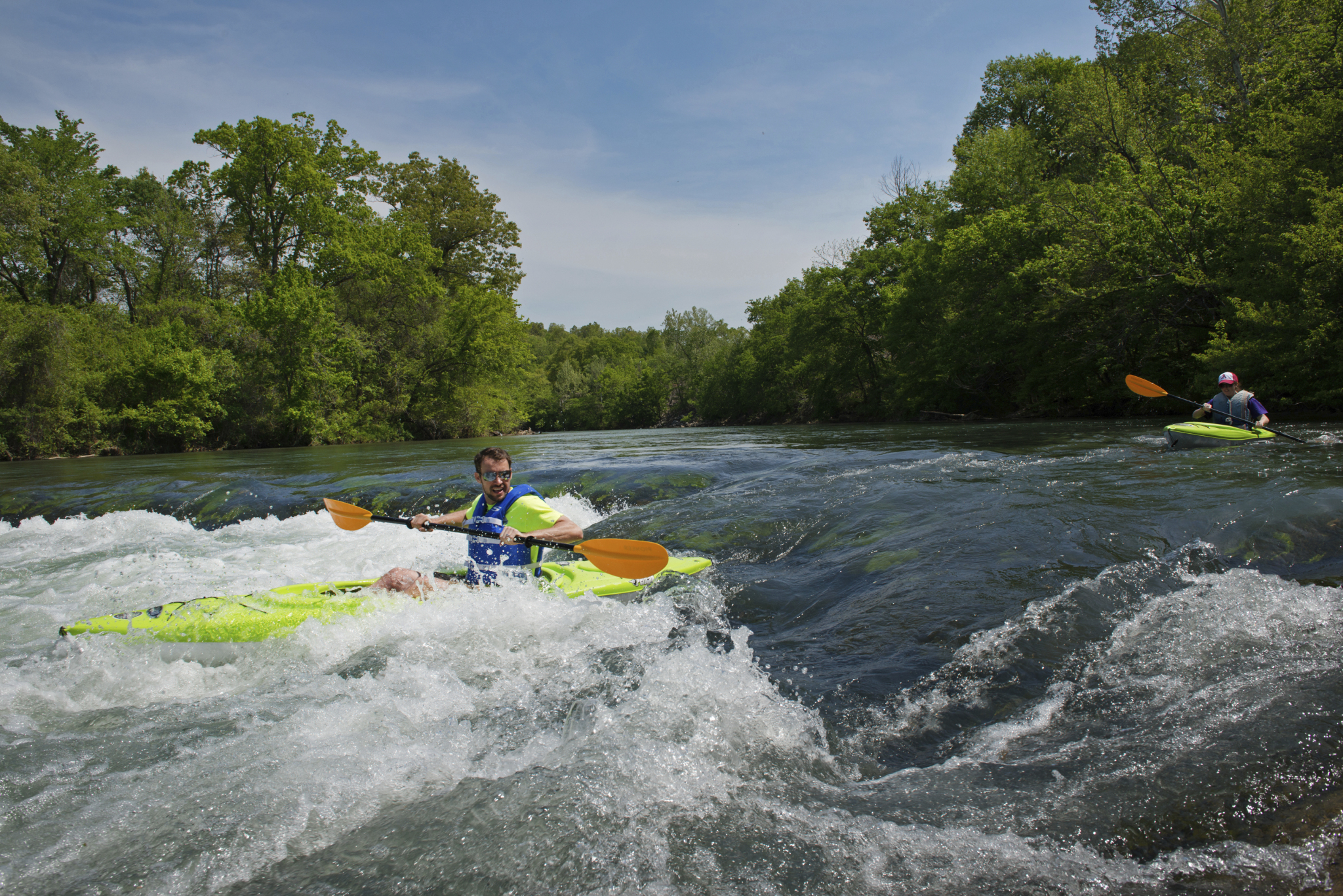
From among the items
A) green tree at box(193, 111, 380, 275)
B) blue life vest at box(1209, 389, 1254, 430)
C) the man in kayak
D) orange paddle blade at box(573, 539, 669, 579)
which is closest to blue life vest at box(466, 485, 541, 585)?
the man in kayak

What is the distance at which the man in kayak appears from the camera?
4.77 meters

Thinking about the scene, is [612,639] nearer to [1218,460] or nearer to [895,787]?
[895,787]

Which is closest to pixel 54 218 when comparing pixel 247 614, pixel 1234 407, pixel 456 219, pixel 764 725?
pixel 456 219

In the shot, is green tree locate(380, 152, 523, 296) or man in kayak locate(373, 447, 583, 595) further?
green tree locate(380, 152, 523, 296)

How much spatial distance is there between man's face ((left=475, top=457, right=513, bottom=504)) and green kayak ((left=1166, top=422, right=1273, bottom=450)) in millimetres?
9347

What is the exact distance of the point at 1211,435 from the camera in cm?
966

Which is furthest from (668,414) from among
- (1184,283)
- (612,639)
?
(612,639)

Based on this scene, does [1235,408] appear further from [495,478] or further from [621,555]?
[495,478]

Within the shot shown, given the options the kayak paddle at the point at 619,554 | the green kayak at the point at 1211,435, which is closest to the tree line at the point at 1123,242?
the green kayak at the point at 1211,435

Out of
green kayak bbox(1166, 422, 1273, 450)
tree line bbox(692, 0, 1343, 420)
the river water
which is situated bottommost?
the river water

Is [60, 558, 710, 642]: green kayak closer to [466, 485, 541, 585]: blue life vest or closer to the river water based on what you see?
the river water

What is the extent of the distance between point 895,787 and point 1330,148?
685 inches

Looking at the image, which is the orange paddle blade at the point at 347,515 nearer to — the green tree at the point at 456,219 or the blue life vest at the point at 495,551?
the blue life vest at the point at 495,551

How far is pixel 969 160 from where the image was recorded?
2753 centimetres
